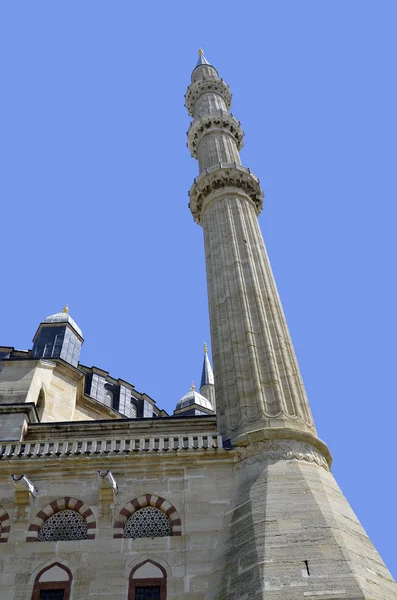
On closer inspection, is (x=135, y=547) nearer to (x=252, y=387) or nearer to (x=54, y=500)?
(x=54, y=500)

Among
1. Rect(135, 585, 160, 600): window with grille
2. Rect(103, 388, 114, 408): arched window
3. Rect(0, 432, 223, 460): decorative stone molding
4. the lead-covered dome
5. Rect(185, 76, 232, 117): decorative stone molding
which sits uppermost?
Rect(185, 76, 232, 117): decorative stone molding

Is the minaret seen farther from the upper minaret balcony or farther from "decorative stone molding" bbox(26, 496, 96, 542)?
"decorative stone molding" bbox(26, 496, 96, 542)

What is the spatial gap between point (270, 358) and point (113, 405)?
1256 cm

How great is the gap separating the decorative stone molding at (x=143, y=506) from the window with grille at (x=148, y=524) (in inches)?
3.0

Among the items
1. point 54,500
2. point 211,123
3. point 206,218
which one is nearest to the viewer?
point 54,500

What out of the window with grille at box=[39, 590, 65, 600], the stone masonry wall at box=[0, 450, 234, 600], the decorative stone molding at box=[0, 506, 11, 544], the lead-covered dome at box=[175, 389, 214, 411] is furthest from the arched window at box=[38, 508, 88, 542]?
the lead-covered dome at box=[175, 389, 214, 411]

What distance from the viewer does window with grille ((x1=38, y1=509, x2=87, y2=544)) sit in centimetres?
1166

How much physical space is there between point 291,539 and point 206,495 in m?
2.53

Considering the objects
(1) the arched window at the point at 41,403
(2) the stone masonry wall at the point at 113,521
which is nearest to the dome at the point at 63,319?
(1) the arched window at the point at 41,403

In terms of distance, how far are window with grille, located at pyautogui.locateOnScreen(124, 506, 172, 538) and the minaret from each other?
1264mm

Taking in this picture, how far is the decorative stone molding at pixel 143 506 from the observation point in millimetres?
11648

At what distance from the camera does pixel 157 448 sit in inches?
511

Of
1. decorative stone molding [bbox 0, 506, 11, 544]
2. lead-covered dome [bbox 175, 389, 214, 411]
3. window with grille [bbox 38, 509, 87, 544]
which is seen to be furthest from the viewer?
lead-covered dome [bbox 175, 389, 214, 411]

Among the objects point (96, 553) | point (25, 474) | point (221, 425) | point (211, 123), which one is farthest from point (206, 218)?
point (96, 553)
